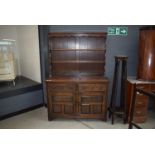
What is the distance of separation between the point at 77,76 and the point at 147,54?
1380 millimetres

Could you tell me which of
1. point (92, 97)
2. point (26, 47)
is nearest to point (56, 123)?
point (92, 97)

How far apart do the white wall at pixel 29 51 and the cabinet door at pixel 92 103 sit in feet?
4.34

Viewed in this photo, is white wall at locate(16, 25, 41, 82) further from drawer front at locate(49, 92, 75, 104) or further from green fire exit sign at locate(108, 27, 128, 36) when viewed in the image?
green fire exit sign at locate(108, 27, 128, 36)

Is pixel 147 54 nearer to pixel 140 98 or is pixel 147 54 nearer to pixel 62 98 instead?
pixel 140 98

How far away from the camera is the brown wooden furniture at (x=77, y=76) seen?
108 inches

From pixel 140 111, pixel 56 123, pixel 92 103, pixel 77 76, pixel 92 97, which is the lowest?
pixel 56 123

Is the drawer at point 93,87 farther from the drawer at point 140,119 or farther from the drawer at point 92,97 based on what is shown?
the drawer at point 140,119

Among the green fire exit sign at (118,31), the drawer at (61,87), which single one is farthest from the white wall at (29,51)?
the green fire exit sign at (118,31)

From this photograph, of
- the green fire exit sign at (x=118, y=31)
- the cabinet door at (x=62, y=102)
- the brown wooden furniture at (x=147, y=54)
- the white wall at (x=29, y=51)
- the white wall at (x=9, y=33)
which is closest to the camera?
the brown wooden furniture at (x=147, y=54)

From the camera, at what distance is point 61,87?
2760 millimetres

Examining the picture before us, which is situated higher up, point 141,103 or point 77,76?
point 77,76

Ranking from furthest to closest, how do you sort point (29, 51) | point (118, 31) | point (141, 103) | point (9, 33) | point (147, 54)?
point (9, 33) < point (29, 51) < point (118, 31) < point (141, 103) < point (147, 54)
